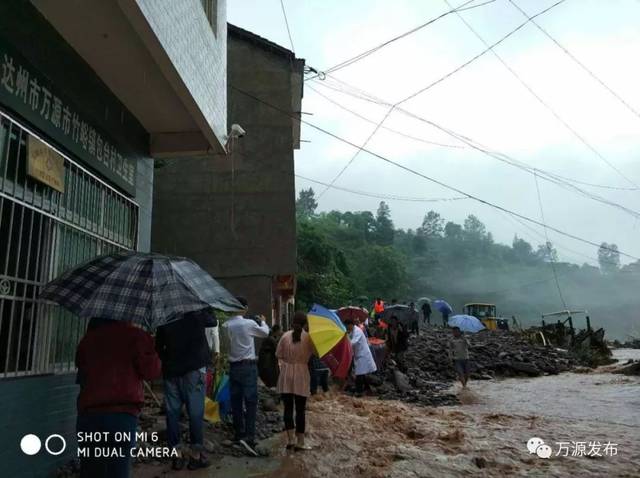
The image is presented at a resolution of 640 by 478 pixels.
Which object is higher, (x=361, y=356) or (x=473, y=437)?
(x=361, y=356)

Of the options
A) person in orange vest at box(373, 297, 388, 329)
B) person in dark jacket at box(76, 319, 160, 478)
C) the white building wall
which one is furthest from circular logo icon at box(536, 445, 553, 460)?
person in orange vest at box(373, 297, 388, 329)

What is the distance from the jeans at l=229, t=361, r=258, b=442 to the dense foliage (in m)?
57.5

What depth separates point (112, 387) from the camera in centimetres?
333

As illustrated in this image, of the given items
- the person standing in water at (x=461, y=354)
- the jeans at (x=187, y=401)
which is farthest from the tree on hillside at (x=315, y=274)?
the jeans at (x=187, y=401)

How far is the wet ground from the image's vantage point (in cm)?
538

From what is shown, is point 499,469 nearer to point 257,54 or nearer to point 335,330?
point 335,330

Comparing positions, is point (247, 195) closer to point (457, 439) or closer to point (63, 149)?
point (63, 149)

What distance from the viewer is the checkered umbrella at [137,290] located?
12.9ft

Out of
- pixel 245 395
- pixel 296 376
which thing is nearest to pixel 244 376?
pixel 245 395

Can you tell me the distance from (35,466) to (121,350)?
6.72 feet

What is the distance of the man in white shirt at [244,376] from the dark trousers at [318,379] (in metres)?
4.11

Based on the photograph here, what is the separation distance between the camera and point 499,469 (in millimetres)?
5504

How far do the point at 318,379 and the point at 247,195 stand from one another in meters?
6.41

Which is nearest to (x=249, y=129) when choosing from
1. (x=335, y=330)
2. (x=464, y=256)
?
(x=335, y=330)
